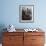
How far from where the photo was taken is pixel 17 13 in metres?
4.27

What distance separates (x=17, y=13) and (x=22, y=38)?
902 mm

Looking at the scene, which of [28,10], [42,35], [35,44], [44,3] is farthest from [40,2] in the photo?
[35,44]

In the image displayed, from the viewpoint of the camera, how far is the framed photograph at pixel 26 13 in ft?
13.9

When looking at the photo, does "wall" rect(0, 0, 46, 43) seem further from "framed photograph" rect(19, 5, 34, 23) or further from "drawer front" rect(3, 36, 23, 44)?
"drawer front" rect(3, 36, 23, 44)

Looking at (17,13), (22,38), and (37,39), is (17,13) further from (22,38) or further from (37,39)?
(37,39)

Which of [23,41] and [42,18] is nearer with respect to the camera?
[23,41]

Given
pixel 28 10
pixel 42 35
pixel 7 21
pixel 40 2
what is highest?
pixel 40 2

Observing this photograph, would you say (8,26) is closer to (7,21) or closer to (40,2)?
(7,21)

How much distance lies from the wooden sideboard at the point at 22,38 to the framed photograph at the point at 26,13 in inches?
25.3

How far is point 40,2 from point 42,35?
44.2 inches

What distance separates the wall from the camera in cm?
423

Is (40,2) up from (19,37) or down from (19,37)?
up

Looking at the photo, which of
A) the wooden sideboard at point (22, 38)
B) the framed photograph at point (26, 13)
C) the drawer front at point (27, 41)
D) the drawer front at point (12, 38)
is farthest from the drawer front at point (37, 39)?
the framed photograph at point (26, 13)

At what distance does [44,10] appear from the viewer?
428 cm
